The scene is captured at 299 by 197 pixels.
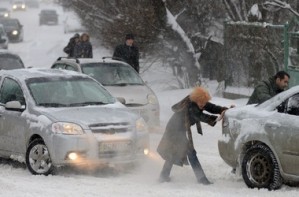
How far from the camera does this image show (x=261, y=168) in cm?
920

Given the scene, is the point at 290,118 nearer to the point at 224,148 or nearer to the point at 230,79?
the point at 224,148

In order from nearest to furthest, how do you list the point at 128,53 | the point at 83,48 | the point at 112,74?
the point at 112,74 < the point at 128,53 < the point at 83,48

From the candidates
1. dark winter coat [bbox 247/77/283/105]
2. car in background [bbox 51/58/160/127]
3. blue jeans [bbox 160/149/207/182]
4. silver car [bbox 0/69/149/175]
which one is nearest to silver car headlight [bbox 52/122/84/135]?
silver car [bbox 0/69/149/175]

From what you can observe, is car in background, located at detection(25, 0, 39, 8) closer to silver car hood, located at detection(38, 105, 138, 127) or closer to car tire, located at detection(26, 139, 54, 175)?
silver car hood, located at detection(38, 105, 138, 127)

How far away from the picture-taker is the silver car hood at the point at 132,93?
14.4m

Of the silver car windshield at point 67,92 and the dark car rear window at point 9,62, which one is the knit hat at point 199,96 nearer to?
the silver car windshield at point 67,92

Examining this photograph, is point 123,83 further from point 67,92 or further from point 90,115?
point 90,115

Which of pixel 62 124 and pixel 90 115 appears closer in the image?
pixel 62 124

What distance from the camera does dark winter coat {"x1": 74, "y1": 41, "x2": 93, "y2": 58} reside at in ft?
62.6

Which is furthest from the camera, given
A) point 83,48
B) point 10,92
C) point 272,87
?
point 83,48

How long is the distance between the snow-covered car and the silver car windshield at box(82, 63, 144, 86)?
549cm

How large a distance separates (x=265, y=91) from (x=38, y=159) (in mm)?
3181

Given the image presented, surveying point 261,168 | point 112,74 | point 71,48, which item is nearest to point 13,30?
point 71,48

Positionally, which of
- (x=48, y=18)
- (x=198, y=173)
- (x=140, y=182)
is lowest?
(x=140, y=182)
